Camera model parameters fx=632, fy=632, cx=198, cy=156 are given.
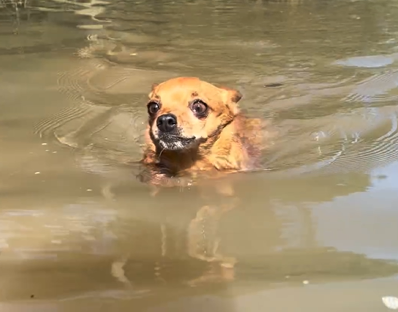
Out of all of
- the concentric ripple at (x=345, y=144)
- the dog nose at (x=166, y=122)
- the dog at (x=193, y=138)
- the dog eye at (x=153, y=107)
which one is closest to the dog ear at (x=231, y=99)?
Result: the dog at (x=193, y=138)

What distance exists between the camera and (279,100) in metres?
6.42

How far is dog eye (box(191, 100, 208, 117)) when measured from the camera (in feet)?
14.6

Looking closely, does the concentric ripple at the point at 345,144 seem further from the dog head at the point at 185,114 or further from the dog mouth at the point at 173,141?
the dog mouth at the point at 173,141

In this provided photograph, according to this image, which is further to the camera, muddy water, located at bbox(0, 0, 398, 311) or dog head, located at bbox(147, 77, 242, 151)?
dog head, located at bbox(147, 77, 242, 151)

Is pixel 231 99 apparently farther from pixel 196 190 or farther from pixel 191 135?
pixel 196 190

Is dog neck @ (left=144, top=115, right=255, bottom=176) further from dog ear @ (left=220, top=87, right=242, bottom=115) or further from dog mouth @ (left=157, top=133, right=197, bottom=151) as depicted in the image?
dog ear @ (left=220, top=87, right=242, bottom=115)

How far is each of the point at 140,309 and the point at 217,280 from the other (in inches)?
15.0

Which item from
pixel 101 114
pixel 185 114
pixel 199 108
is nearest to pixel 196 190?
pixel 185 114

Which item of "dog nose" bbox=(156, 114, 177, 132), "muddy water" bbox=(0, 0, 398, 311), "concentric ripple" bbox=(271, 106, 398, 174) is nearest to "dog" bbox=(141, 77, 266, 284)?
"dog nose" bbox=(156, 114, 177, 132)

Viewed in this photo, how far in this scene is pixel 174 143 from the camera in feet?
14.1

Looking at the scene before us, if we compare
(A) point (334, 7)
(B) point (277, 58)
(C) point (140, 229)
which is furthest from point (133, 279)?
(A) point (334, 7)

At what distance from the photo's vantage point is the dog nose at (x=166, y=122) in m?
4.23

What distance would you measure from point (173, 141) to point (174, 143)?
0.06ft

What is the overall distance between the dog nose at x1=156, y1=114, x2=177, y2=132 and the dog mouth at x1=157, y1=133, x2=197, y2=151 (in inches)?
1.7
